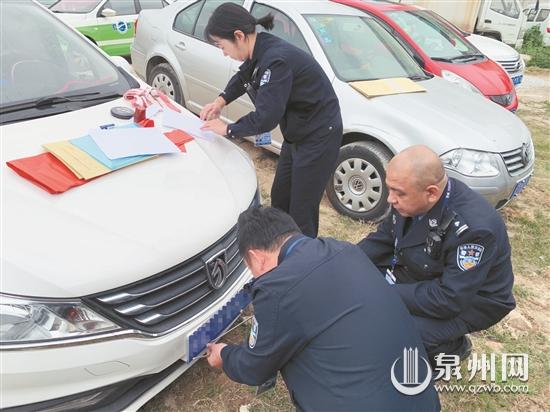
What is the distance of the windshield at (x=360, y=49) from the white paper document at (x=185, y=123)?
5.28ft

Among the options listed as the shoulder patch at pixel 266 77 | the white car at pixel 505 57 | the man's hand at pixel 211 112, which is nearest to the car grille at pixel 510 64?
the white car at pixel 505 57

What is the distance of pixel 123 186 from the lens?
1.93m

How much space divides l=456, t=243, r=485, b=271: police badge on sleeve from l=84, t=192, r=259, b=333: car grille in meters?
0.92

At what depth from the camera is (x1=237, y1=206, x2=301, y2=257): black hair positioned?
58.4 inches

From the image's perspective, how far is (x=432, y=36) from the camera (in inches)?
232

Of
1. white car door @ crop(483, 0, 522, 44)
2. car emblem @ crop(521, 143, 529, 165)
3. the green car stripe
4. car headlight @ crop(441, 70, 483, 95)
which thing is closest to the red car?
car headlight @ crop(441, 70, 483, 95)

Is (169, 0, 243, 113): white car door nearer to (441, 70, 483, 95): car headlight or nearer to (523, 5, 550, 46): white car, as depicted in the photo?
(441, 70, 483, 95): car headlight

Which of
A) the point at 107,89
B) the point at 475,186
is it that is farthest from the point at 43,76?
the point at 475,186

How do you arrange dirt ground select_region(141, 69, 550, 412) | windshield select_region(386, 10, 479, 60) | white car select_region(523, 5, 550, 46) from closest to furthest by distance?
dirt ground select_region(141, 69, 550, 412) < windshield select_region(386, 10, 479, 60) < white car select_region(523, 5, 550, 46)

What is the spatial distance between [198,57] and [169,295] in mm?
3291

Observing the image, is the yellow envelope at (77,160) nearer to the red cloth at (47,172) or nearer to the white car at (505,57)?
the red cloth at (47,172)

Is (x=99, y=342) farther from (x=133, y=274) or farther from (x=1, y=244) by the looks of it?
(x=1, y=244)

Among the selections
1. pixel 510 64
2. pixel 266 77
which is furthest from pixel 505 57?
pixel 266 77

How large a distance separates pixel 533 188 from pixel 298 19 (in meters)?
2.98
